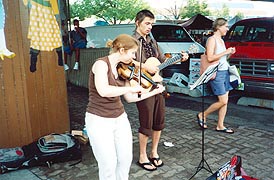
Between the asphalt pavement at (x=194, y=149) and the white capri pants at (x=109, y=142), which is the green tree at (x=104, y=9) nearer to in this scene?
the asphalt pavement at (x=194, y=149)

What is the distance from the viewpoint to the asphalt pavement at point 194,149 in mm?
3836

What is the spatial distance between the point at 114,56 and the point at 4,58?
2.12m

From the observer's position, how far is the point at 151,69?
3385 mm

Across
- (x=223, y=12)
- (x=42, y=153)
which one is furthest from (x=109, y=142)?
(x=223, y=12)

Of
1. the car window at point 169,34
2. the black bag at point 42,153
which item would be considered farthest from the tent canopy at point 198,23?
the black bag at point 42,153

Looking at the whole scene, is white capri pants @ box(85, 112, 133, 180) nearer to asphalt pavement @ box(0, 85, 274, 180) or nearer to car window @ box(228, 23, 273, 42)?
asphalt pavement @ box(0, 85, 274, 180)

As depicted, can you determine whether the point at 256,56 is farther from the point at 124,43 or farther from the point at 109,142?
the point at 109,142

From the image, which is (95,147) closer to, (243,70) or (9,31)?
(9,31)

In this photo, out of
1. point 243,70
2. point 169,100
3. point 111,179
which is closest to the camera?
→ point 111,179

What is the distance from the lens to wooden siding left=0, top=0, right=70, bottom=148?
415cm

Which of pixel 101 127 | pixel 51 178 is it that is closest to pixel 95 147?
pixel 101 127

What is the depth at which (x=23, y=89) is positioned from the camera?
14.1ft

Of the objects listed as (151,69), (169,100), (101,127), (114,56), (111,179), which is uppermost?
(114,56)

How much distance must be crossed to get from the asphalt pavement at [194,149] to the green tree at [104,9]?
2206 cm
